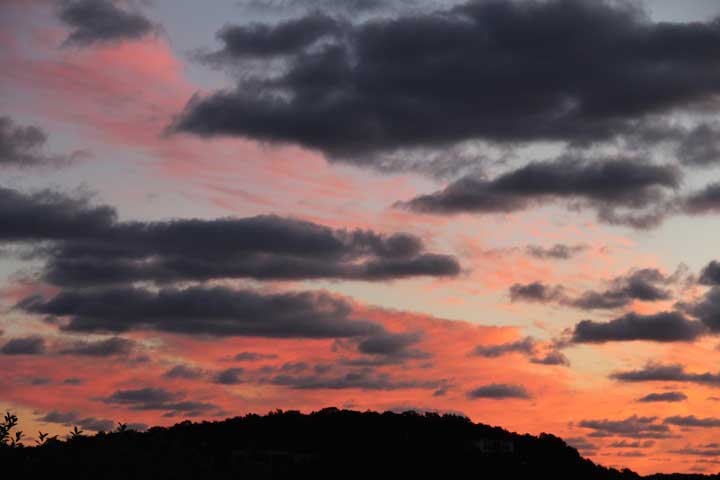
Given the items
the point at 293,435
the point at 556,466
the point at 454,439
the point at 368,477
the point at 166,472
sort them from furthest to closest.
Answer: the point at 556,466 → the point at 454,439 → the point at 293,435 → the point at 368,477 → the point at 166,472

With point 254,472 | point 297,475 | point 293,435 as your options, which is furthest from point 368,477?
point 254,472

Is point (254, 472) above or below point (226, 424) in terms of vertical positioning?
→ below

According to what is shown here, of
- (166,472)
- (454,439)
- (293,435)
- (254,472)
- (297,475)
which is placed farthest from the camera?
(454,439)

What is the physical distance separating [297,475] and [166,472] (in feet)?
265

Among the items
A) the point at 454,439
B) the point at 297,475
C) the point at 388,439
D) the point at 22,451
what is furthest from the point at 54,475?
the point at 454,439

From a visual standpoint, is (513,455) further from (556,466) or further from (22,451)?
(22,451)

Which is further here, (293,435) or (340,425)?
(340,425)

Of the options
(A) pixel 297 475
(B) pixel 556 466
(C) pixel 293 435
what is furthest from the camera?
(B) pixel 556 466

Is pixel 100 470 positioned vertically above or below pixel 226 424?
below

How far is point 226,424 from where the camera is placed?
146625 mm

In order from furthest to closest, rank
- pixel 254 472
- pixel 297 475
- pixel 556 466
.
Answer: pixel 556 466
pixel 297 475
pixel 254 472

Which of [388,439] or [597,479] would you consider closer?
[388,439]

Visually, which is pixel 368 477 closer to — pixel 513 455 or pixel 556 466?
pixel 513 455

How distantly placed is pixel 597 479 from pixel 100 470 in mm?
174055
